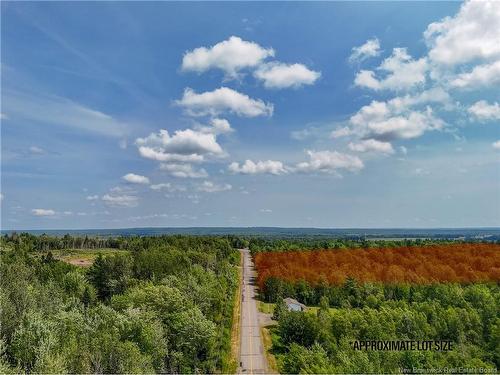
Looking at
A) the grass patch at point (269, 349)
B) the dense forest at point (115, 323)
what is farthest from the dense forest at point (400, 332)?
the dense forest at point (115, 323)

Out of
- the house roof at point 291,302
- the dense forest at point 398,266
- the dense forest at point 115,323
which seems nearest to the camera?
the dense forest at point 115,323

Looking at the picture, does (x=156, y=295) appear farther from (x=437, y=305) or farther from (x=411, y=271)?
(x=411, y=271)

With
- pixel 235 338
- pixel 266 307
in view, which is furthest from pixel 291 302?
pixel 235 338

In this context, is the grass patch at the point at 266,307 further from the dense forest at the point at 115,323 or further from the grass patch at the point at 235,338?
the dense forest at the point at 115,323

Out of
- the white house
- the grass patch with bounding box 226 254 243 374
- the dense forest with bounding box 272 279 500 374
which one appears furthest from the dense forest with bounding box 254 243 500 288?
the grass patch with bounding box 226 254 243 374

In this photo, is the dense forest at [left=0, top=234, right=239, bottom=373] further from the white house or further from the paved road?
the white house

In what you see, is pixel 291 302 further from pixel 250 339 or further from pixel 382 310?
pixel 382 310
